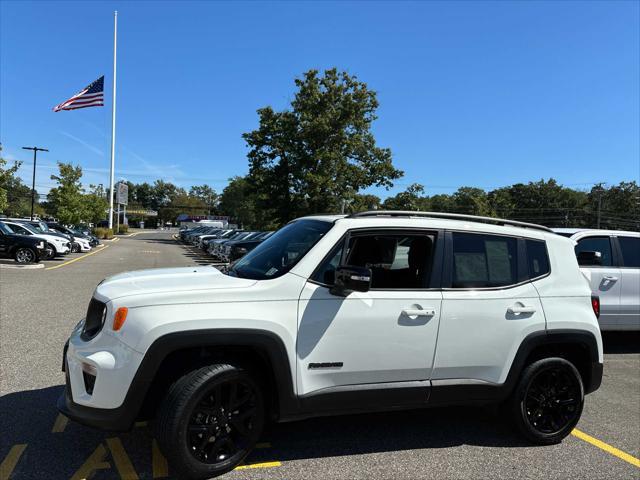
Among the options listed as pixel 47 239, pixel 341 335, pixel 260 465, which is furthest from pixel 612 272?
pixel 47 239

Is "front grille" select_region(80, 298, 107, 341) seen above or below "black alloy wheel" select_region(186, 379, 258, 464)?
above

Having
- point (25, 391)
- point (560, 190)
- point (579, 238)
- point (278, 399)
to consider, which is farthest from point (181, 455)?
point (560, 190)

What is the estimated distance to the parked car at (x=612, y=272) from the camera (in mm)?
7105

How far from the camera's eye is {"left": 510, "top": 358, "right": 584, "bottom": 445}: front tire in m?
3.95

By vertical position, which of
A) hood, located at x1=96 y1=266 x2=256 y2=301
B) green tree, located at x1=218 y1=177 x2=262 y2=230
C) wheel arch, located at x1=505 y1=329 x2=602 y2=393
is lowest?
wheel arch, located at x1=505 y1=329 x2=602 y2=393

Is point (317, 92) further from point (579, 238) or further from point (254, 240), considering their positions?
point (579, 238)

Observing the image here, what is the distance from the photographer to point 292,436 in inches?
156

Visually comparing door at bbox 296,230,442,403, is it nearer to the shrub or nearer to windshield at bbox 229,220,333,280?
windshield at bbox 229,220,333,280

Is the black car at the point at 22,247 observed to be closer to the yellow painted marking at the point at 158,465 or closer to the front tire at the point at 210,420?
the yellow painted marking at the point at 158,465

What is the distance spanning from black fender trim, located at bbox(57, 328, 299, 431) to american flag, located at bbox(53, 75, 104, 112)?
34214 mm

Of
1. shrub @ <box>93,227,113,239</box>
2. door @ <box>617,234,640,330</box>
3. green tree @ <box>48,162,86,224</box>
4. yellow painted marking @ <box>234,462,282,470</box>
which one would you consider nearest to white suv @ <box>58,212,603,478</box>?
yellow painted marking @ <box>234,462,282,470</box>

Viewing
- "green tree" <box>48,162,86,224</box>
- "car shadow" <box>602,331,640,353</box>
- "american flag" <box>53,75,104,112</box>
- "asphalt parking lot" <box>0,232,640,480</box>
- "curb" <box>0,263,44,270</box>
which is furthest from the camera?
"green tree" <box>48,162,86,224</box>

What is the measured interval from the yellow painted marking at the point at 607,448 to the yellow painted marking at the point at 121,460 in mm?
3727

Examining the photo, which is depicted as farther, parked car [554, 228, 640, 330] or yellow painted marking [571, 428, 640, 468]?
parked car [554, 228, 640, 330]
